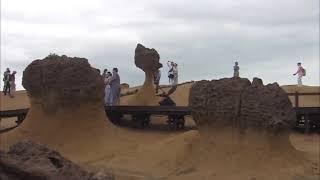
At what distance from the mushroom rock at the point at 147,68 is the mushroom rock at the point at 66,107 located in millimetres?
5088

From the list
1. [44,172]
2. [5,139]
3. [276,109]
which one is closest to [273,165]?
[276,109]

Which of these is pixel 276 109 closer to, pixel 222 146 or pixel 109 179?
pixel 222 146

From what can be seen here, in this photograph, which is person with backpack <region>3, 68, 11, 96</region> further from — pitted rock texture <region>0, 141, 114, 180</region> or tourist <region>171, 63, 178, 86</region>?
pitted rock texture <region>0, 141, 114, 180</region>

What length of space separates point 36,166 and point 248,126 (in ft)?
19.9

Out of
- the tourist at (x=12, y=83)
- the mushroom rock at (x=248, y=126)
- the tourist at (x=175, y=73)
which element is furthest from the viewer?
the tourist at (x=12, y=83)

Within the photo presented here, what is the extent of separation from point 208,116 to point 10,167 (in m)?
6.43

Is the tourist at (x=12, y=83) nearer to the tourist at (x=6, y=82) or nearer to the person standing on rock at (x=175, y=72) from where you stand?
the tourist at (x=6, y=82)

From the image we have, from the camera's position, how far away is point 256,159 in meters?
11.1

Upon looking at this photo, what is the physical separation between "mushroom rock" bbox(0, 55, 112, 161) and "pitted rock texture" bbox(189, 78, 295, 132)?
331 cm

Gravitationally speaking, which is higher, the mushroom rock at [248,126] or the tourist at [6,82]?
the tourist at [6,82]

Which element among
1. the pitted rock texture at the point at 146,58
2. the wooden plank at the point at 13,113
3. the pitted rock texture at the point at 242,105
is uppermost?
Answer: the pitted rock texture at the point at 146,58

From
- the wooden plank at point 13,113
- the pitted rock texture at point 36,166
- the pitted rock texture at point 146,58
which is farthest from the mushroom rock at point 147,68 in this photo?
the pitted rock texture at point 36,166

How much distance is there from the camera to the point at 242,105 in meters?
11.7

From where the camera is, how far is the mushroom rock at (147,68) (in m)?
20.1
